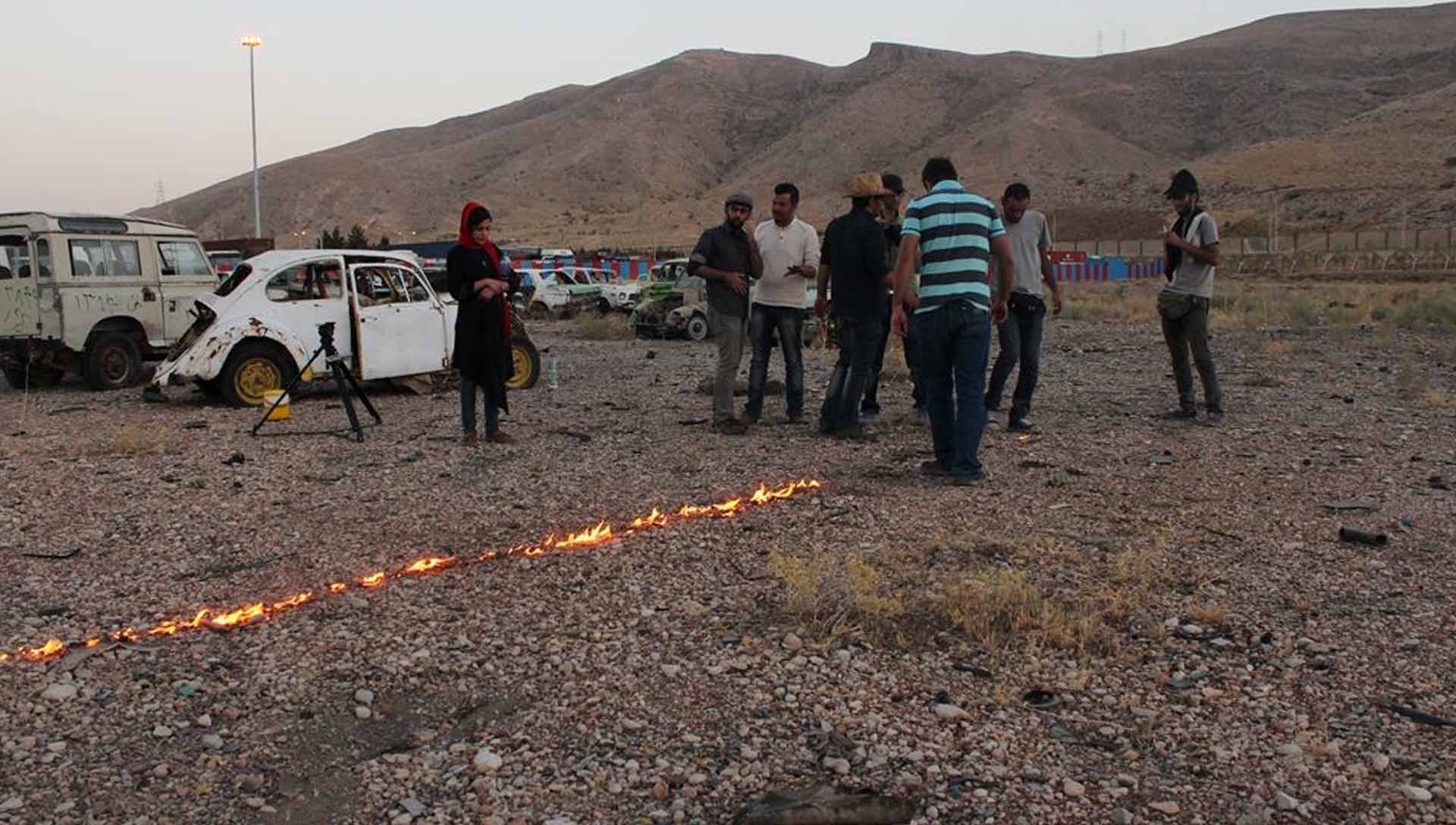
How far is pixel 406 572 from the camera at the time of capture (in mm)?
5430

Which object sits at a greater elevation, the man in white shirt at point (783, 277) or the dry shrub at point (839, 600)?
the man in white shirt at point (783, 277)

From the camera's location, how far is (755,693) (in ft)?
13.0

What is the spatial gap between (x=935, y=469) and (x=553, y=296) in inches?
882

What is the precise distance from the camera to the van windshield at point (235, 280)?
11.7 meters

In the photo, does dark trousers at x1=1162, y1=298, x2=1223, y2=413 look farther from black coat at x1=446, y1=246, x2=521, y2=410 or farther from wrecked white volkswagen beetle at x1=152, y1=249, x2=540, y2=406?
wrecked white volkswagen beetle at x1=152, y1=249, x2=540, y2=406

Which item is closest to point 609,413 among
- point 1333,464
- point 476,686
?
point 1333,464

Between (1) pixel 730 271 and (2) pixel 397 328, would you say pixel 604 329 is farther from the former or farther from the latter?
(1) pixel 730 271

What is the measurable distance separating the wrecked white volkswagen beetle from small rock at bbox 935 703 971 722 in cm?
891

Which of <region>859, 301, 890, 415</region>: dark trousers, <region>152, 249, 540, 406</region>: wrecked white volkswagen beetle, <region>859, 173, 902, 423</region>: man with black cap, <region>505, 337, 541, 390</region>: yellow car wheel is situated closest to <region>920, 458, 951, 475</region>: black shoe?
<region>859, 173, 902, 423</region>: man with black cap

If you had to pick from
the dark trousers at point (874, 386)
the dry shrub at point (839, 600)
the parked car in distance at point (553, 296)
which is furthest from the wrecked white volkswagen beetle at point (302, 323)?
the parked car in distance at point (553, 296)

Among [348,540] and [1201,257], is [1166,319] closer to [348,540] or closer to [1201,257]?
[1201,257]

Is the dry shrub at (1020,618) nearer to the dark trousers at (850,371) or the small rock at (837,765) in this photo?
the small rock at (837,765)

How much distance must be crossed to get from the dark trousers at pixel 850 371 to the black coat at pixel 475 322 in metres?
2.45

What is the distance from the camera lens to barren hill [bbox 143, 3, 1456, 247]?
7344cm
